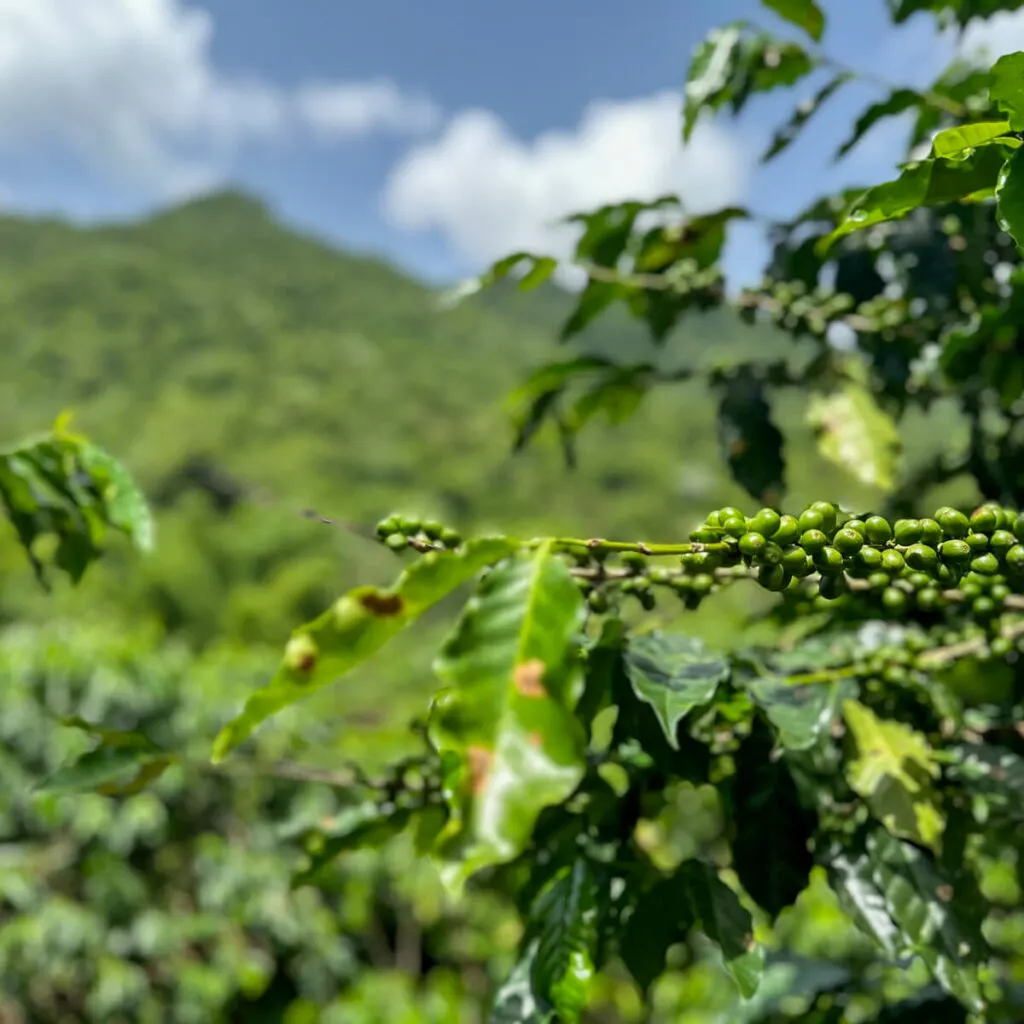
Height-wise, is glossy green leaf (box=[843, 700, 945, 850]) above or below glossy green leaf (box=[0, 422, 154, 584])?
below

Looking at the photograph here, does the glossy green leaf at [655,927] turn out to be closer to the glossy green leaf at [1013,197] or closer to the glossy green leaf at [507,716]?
the glossy green leaf at [507,716]

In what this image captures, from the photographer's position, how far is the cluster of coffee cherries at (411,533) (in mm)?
Result: 711

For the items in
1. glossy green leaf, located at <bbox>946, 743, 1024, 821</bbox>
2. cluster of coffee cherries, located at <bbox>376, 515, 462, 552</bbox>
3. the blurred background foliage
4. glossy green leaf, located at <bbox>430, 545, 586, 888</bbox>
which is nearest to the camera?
glossy green leaf, located at <bbox>430, 545, 586, 888</bbox>

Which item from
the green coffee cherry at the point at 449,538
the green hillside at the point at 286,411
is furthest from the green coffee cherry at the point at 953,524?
the green hillside at the point at 286,411

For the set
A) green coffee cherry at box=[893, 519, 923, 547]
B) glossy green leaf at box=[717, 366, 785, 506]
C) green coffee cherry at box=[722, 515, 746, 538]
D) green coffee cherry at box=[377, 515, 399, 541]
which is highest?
glossy green leaf at box=[717, 366, 785, 506]

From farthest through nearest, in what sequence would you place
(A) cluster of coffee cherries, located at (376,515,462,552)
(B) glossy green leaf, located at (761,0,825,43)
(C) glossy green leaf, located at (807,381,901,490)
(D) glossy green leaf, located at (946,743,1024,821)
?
(C) glossy green leaf, located at (807,381,901,490), (B) glossy green leaf, located at (761,0,825,43), (D) glossy green leaf, located at (946,743,1024,821), (A) cluster of coffee cherries, located at (376,515,462,552)

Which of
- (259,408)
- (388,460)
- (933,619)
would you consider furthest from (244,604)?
(933,619)

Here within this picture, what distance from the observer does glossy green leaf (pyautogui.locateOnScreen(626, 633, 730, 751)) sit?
0.75 meters

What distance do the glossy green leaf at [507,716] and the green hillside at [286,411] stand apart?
101 ft

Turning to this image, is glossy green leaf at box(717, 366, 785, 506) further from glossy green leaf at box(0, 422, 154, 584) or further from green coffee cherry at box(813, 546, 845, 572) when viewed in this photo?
glossy green leaf at box(0, 422, 154, 584)

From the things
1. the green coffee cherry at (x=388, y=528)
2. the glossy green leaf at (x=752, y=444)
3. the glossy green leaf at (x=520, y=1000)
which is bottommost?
the glossy green leaf at (x=520, y=1000)

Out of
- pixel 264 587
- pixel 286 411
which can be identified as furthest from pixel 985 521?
pixel 286 411

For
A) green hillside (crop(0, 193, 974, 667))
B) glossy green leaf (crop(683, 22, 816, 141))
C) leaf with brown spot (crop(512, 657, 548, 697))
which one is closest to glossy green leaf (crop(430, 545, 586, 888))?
leaf with brown spot (crop(512, 657, 548, 697))

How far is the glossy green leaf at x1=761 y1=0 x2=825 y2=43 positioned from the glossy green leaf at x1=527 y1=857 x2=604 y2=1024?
1164mm
